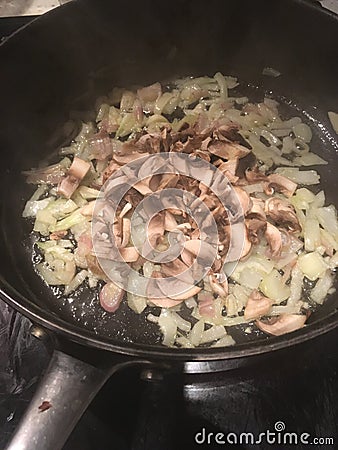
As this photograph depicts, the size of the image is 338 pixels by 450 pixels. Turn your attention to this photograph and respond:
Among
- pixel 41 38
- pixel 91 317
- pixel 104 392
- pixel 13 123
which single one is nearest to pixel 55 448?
pixel 104 392

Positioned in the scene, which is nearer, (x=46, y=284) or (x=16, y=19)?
(x=46, y=284)

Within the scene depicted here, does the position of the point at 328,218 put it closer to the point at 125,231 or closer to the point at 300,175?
the point at 300,175

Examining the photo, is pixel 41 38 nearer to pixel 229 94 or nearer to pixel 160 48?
pixel 160 48

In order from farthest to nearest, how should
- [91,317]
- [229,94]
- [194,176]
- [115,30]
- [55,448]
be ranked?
[229,94], [115,30], [194,176], [91,317], [55,448]

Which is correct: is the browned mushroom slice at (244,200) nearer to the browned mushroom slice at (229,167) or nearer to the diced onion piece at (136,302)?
the browned mushroom slice at (229,167)

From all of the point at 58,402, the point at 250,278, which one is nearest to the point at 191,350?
the point at 58,402

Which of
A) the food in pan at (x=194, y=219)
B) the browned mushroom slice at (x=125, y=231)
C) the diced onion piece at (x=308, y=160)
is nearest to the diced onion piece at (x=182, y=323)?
the food in pan at (x=194, y=219)
